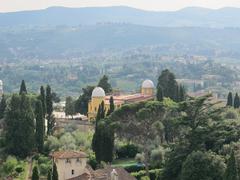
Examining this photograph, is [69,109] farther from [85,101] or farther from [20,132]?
[20,132]

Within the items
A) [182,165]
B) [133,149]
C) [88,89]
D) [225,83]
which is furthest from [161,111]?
[225,83]

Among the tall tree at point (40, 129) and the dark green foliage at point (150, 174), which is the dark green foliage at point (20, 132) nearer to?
the tall tree at point (40, 129)

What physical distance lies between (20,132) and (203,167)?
17.5 metres

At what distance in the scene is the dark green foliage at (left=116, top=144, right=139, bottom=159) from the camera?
54562 mm

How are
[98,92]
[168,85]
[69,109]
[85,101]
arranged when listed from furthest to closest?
[69,109]
[85,101]
[98,92]
[168,85]

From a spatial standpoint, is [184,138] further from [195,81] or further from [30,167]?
[195,81]

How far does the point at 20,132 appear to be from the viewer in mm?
51688

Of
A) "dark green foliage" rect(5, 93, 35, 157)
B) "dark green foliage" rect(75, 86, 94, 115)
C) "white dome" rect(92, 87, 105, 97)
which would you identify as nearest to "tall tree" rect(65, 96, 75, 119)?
"dark green foliage" rect(75, 86, 94, 115)

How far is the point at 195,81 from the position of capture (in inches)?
7215

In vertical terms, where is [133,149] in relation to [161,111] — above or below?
below

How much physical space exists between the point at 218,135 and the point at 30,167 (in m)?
15.0

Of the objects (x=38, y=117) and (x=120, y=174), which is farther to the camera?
(x=38, y=117)

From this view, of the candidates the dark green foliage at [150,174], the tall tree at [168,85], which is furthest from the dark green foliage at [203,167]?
the tall tree at [168,85]

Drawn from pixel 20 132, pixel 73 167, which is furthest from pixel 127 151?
pixel 73 167
